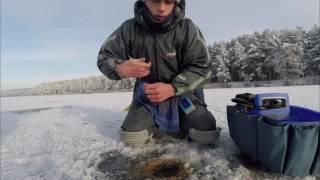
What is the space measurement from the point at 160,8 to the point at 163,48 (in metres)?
0.41

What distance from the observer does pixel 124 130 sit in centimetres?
314

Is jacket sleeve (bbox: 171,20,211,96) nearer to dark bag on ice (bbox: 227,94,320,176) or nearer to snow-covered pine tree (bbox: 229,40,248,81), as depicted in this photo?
dark bag on ice (bbox: 227,94,320,176)

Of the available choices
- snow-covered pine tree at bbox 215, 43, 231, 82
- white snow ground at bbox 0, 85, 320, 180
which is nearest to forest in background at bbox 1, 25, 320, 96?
snow-covered pine tree at bbox 215, 43, 231, 82

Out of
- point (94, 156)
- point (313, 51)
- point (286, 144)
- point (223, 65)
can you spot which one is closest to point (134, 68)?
point (94, 156)

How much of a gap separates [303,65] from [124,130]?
2129 inches

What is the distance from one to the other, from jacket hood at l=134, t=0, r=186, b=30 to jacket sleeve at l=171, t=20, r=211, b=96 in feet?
0.52

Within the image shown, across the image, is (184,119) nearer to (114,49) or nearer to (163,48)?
(163,48)

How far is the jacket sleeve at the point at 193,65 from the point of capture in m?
2.83

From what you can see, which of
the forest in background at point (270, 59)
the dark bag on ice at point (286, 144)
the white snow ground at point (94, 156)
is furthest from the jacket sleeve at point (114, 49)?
the forest in background at point (270, 59)

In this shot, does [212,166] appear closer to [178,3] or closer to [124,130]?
[124,130]

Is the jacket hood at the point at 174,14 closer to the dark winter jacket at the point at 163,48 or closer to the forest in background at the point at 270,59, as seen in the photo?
the dark winter jacket at the point at 163,48

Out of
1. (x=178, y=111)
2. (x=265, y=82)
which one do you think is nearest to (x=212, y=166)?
(x=178, y=111)

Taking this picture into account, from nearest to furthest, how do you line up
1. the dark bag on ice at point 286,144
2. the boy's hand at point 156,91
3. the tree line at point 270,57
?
the dark bag on ice at point 286,144
the boy's hand at point 156,91
the tree line at point 270,57

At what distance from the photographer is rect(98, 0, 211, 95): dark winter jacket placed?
118 inches
